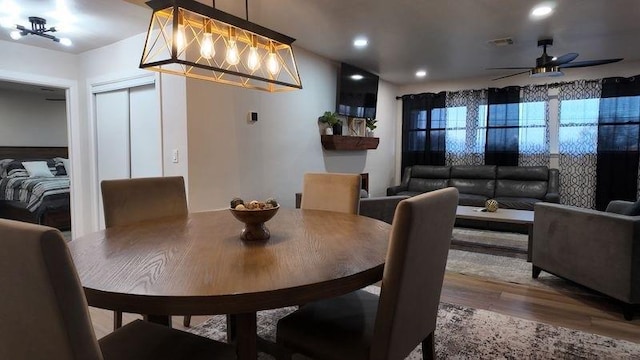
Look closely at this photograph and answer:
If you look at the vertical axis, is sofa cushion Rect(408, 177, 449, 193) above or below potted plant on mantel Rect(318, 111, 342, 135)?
below

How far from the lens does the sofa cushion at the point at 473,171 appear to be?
5.97m

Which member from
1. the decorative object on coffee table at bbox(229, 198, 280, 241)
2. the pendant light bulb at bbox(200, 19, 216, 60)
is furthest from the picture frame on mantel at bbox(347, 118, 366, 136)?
the decorative object on coffee table at bbox(229, 198, 280, 241)

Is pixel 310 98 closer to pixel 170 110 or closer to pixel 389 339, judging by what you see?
pixel 170 110

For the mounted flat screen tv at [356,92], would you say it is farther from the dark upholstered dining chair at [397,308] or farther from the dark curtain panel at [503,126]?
the dark upholstered dining chair at [397,308]

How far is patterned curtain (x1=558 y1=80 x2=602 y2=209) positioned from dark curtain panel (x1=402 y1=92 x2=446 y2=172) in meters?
1.79

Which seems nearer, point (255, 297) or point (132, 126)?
point (255, 297)

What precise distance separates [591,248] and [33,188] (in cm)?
654

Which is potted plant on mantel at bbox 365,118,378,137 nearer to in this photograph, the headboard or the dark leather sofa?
the dark leather sofa

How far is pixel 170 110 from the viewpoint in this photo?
3211 millimetres

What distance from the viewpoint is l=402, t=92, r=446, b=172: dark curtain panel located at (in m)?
6.60

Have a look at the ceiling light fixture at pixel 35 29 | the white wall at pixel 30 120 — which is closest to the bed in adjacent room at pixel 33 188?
the white wall at pixel 30 120

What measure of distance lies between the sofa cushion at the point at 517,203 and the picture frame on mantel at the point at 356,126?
2226mm

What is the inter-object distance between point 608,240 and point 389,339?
89.1 inches

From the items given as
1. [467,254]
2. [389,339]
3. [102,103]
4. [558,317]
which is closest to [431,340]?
[389,339]
